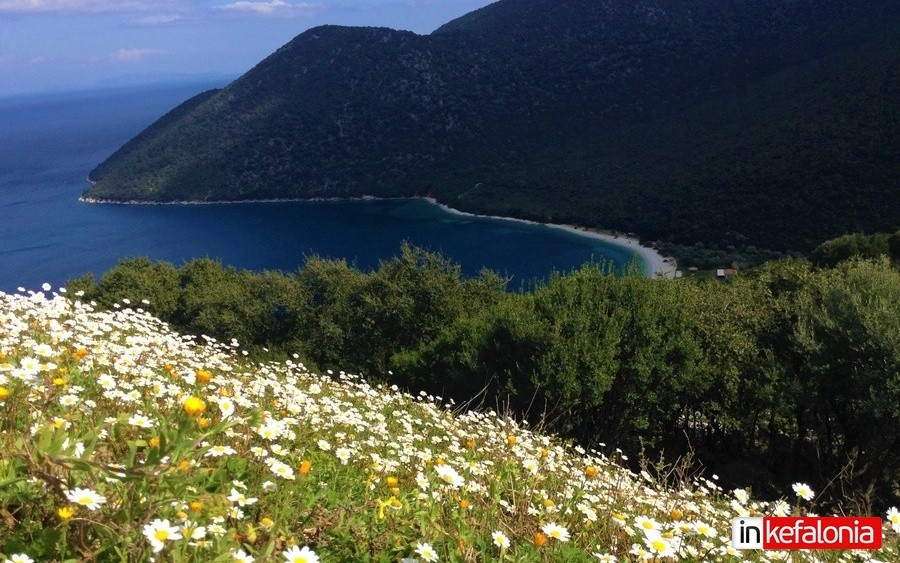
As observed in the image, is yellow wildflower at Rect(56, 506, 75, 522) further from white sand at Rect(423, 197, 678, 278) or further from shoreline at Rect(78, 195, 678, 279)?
white sand at Rect(423, 197, 678, 278)

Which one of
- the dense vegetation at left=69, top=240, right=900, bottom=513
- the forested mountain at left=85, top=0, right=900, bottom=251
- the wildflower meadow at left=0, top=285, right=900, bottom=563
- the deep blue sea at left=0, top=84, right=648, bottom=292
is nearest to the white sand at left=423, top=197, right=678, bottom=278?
the deep blue sea at left=0, top=84, right=648, bottom=292

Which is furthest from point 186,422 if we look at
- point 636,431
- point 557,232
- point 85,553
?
point 557,232

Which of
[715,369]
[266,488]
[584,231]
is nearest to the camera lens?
[266,488]

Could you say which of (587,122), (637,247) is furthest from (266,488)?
(587,122)

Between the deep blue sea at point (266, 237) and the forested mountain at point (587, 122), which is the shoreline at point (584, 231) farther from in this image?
the deep blue sea at point (266, 237)

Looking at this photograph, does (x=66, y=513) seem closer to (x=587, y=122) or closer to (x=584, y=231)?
(x=584, y=231)

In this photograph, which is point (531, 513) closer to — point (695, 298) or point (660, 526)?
point (660, 526)
